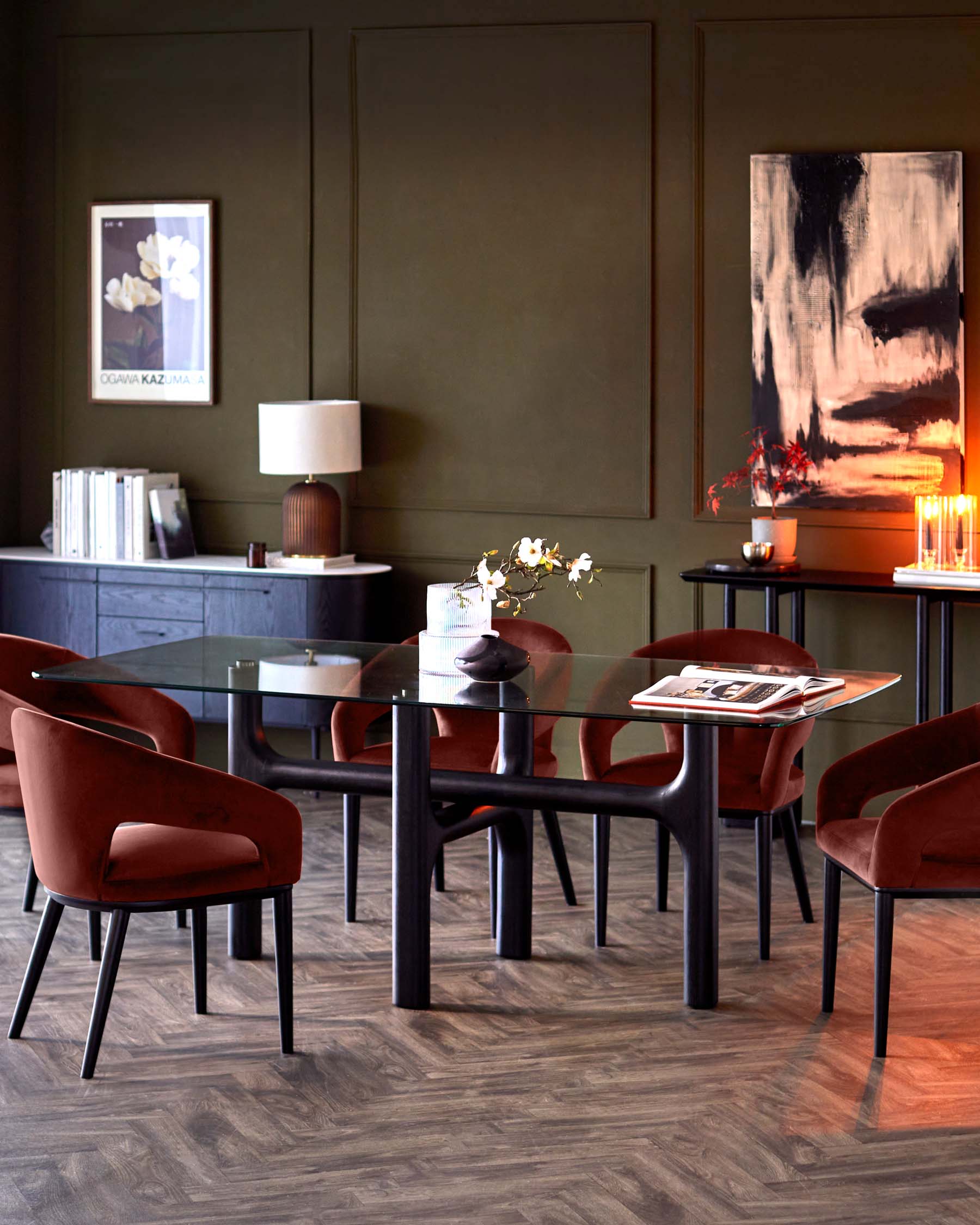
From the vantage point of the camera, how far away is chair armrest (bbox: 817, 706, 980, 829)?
13.7 ft

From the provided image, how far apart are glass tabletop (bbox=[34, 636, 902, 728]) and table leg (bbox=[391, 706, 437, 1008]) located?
183 millimetres

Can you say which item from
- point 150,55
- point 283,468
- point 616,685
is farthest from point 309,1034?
point 150,55

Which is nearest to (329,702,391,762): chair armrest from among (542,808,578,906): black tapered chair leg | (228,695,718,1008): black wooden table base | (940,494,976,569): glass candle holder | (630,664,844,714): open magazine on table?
(228,695,718,1008): black wooden table base

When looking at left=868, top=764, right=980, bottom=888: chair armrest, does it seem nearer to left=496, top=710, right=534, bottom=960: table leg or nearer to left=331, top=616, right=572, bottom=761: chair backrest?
left=496, top=710, right=534, bottom=960: table leg

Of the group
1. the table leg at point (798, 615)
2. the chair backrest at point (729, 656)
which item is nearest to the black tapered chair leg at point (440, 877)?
the chair backrest at point (729, 656)

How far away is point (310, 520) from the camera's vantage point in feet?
21.1

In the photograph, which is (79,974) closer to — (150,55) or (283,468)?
(283,468)

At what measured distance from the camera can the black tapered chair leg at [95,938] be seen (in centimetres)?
453

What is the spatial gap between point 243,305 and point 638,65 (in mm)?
1946

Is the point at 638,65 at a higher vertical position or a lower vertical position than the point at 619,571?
higher

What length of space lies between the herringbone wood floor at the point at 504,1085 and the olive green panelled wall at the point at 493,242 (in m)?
1.97

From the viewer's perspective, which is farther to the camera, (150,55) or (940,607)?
(150,55)

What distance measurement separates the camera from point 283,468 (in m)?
6.32

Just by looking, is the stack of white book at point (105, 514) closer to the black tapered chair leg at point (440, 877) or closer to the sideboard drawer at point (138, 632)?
the sideboard drawer at point (138, 632)
